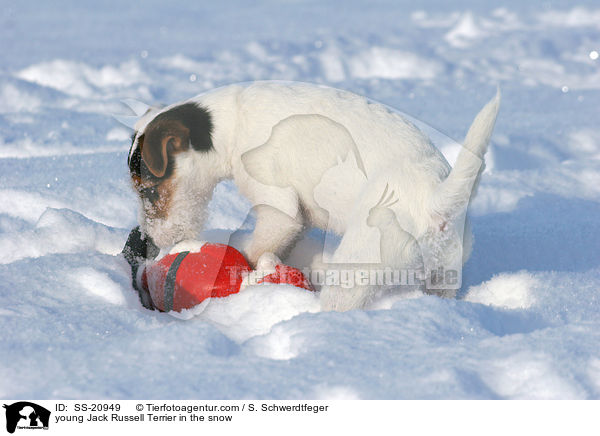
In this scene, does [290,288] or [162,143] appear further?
[162,143]

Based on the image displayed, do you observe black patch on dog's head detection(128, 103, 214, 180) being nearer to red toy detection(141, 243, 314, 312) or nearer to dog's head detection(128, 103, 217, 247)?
dog's head detection(128, 103, 217, 247)

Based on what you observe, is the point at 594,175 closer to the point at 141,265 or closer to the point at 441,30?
the point at 141,265

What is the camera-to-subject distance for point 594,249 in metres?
2.86

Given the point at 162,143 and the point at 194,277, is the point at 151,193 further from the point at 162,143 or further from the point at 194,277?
the point at 194,277

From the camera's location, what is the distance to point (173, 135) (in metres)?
2.30

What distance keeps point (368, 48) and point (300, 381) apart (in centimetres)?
723

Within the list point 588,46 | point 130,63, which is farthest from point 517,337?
point 588,46

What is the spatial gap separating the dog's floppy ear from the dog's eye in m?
0.08
